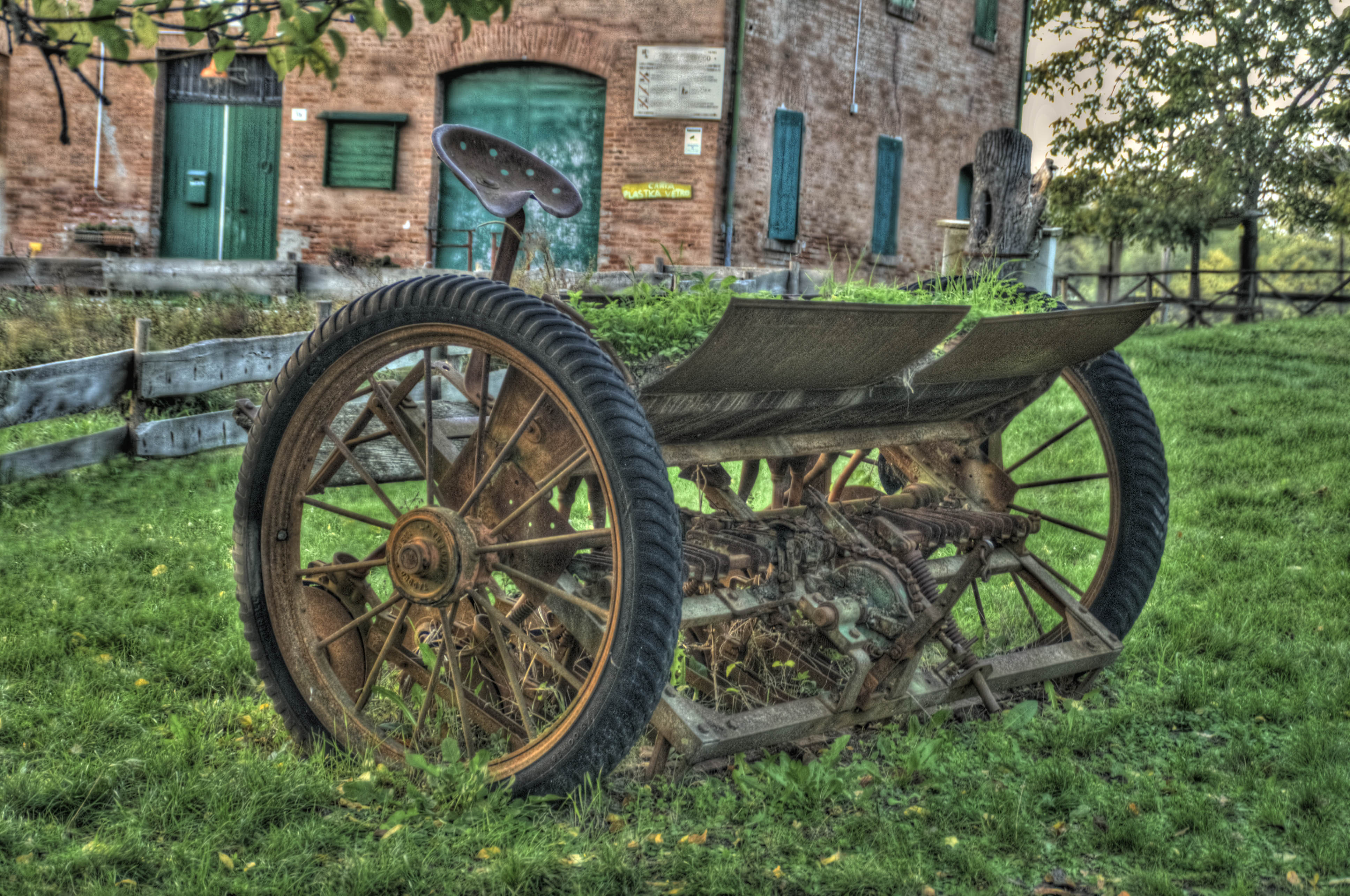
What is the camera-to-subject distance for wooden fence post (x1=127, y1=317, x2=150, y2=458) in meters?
6.14

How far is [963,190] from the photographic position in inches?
733

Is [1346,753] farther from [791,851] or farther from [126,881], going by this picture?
[126,881]

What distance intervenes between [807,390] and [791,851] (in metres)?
1.16

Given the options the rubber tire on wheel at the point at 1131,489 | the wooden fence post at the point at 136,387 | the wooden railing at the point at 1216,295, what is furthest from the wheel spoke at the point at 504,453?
the wooden railing at the point at 1216,295

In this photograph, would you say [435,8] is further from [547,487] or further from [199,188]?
[199,188]

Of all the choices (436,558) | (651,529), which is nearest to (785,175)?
(436,558)

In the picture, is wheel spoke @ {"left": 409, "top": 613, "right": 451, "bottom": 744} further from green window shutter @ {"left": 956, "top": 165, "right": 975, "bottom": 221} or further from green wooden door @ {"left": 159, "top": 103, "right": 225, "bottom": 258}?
green window shutter @ {"left": 956, "top": 165, "right": 975, "bottom": 221}

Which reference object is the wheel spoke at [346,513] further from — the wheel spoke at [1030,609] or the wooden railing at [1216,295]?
the wooden railing at [1216,295]

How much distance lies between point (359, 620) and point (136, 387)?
3.75 meters

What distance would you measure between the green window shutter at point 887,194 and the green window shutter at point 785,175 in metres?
1.71

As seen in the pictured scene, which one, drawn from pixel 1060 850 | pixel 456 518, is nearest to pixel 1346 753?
pixel 1060 850

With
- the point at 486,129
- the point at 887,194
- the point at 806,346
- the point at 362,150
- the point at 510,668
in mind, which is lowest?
the point at 510,668

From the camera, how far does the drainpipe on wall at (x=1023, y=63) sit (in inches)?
745

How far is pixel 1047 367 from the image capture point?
11.8 ft
